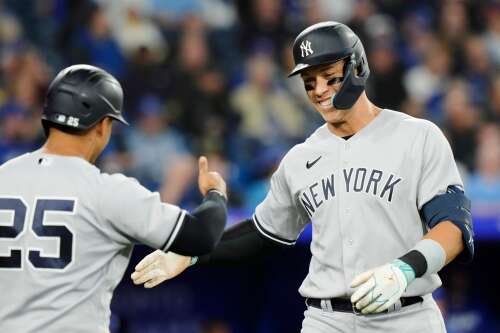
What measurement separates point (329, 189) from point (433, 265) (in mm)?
655

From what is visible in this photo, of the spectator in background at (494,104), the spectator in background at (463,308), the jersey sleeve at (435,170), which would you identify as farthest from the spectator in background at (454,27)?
the jersey sleeve at (435,170)

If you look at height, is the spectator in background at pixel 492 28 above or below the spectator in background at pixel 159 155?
above

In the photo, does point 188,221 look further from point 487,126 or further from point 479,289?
point 487,126

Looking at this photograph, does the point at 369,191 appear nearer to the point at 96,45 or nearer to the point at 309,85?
the point at 309,85

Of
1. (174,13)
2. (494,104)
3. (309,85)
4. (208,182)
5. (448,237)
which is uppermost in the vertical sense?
(174,13)

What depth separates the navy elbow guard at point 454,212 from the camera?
393 cm

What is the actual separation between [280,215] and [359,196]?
556 mm

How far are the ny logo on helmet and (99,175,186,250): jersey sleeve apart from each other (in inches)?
38.6

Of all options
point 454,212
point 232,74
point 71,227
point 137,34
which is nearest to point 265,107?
point 232,74

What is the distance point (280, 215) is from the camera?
4629 millimetres

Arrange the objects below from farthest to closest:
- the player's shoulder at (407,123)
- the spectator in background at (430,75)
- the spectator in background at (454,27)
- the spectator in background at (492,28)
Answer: the spectator in background at (492,28) → the spectator in background at (454,27) → the spectator in background at (430,75) → the player's shoulder at (407,123)

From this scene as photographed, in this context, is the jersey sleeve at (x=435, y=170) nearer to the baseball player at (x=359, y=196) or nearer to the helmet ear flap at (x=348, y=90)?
the baseball player at (x=359, y=196)

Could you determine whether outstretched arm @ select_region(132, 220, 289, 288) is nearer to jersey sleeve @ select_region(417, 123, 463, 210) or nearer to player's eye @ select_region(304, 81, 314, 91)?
player's eye @ select_region(304, 81, 314, 91)

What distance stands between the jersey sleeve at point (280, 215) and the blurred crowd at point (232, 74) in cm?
268
